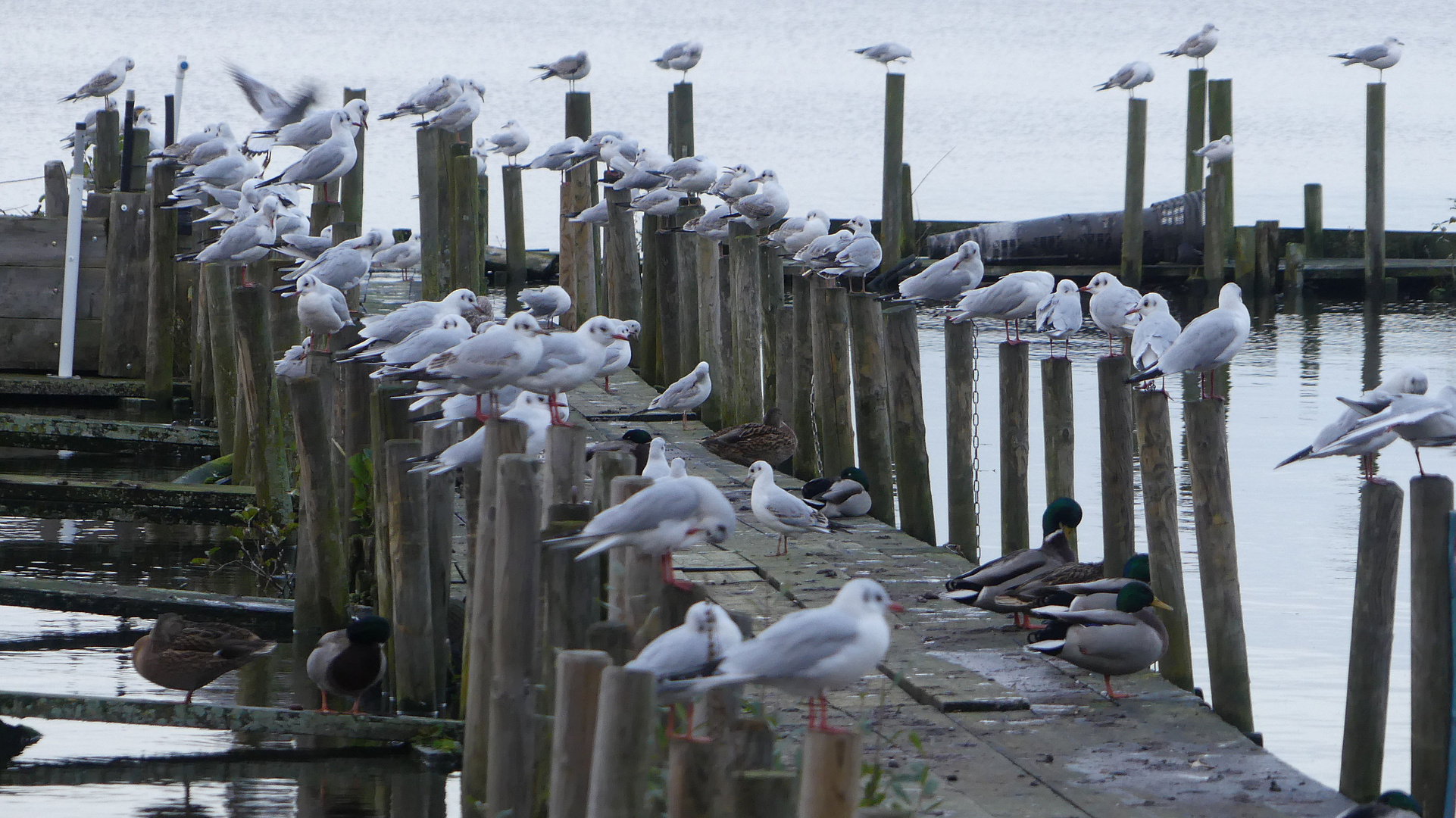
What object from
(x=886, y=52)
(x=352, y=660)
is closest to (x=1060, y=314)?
(x=352, y=660)

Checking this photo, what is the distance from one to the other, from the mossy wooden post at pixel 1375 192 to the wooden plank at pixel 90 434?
15.0m

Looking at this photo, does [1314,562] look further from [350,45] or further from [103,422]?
[350,45]

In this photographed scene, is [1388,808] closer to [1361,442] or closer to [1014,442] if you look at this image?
[1361,442]

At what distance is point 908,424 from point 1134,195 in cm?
1249

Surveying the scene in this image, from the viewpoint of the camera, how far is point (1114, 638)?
6.97m

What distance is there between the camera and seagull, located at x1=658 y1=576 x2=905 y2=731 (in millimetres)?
4609

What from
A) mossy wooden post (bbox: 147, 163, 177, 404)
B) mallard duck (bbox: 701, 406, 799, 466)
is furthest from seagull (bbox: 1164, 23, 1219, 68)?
mallard duck (bbox: 701, 406, 799, 466)

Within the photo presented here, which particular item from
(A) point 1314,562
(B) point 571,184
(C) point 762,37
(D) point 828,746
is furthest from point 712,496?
(C) point 762,37

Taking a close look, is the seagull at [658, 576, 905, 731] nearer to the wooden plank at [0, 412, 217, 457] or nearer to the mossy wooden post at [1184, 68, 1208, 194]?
the wooden plank at [0, 412, 217, 457]

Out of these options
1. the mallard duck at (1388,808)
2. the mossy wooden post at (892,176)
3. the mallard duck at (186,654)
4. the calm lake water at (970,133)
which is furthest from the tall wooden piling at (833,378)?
the mossy wooden post at (892,176)

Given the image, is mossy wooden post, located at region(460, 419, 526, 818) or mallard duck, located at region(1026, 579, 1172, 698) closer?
mossy wooden post, located at region(460, 419, 526, 818)

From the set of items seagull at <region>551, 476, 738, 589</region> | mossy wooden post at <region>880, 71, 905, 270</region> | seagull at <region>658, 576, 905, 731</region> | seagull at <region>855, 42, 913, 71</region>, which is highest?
seagull at <region>855, 42, 913, 71</region>

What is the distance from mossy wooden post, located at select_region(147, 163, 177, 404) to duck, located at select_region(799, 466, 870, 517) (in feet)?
21.6

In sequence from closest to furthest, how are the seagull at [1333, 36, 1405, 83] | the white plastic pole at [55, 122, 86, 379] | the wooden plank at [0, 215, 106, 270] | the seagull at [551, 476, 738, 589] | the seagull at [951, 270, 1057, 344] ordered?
the seagull at [551, 476, 738, 589] → the seagull at [951, 270, 1057, 344] → the white plastic pole at [55, 122, 86, 379] → the wooden plank at [0, 215, 106, 270] → the seagull at [1333, 36, 1405, 83]
